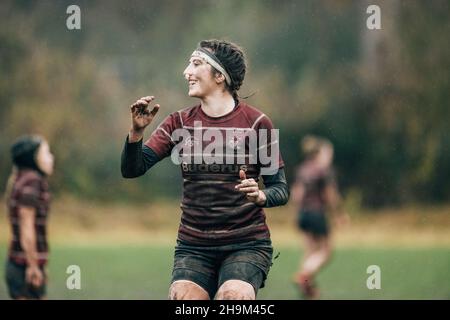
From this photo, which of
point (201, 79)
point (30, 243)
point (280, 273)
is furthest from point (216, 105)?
point (280, 273)

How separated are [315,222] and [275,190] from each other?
26.7 ft

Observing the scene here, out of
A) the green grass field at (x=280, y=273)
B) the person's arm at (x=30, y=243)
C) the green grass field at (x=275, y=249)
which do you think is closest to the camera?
the person's arm at (x=30, y=243)

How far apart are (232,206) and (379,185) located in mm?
20092

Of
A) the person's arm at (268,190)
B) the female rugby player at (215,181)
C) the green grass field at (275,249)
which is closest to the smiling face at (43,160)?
the green grass field at (275,249)

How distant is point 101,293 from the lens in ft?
41.9

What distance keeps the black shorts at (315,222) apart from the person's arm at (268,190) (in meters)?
7.97

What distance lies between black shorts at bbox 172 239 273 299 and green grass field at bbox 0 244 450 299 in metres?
5.81

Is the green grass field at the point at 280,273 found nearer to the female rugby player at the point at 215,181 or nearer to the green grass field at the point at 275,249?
the green grass field at the point at 275,249

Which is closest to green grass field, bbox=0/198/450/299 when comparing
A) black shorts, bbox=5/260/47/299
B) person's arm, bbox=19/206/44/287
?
black shorts, bbox=5/260/47/299

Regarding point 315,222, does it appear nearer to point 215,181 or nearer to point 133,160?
point 215,181

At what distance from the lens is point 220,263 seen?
6156 mm

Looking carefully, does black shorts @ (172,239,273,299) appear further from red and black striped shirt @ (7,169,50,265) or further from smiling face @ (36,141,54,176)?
smiling face @ (36,141,54,176)

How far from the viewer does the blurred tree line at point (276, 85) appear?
25.7 meters

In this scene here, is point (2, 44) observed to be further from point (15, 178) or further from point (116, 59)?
point (15, 178)
